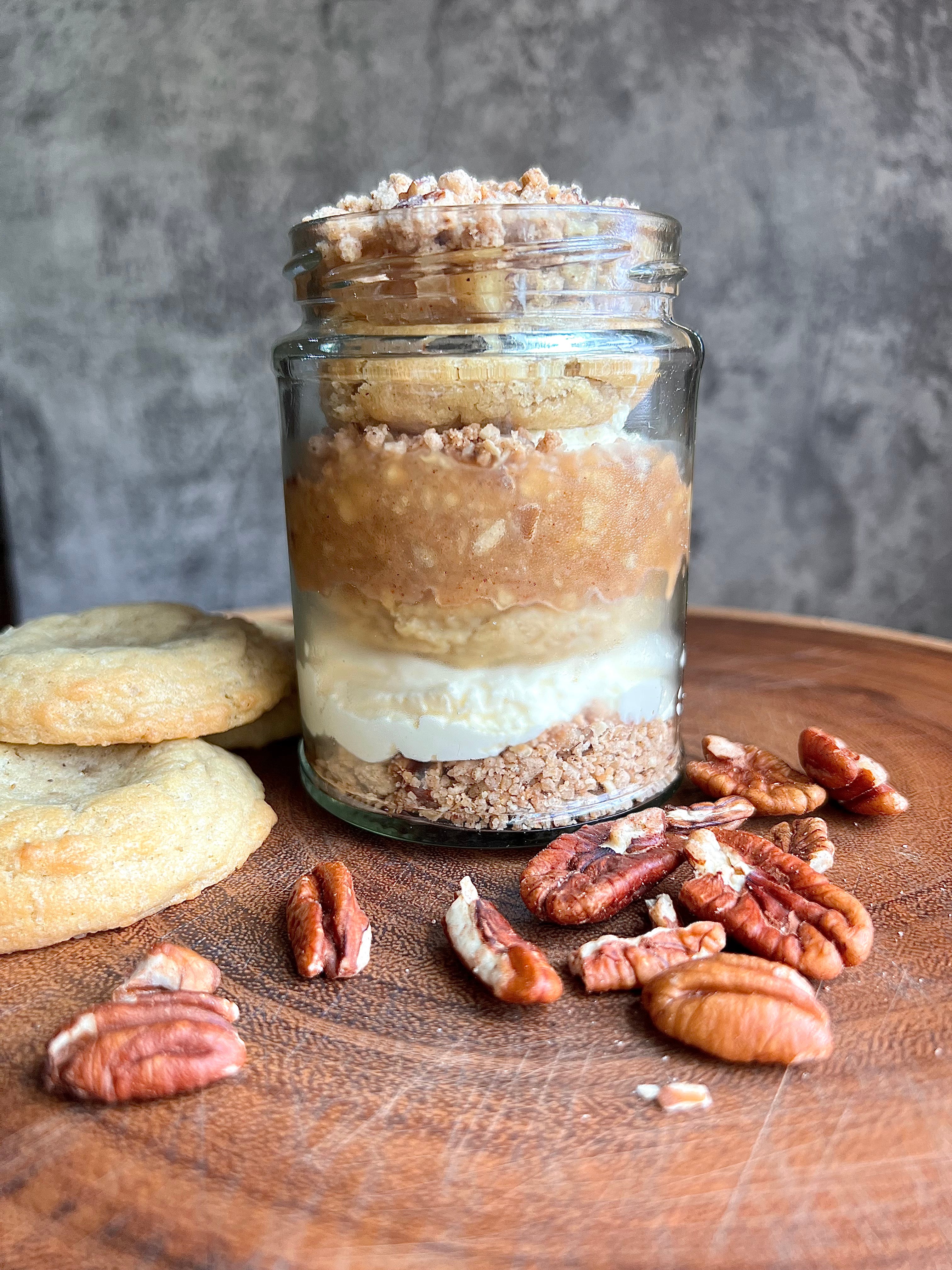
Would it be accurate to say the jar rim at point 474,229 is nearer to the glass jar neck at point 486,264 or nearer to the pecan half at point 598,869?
the glass jar neck at point 486,264

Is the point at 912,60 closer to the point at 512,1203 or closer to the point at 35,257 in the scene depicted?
the point at 35,257

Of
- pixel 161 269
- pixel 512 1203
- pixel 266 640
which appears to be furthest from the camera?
pixel 161 269

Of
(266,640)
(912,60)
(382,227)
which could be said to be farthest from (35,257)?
(912,60)

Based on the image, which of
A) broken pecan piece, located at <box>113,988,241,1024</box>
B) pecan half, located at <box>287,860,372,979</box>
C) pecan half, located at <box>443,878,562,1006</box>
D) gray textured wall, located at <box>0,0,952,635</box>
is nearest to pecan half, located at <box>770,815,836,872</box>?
pecan half, located at <box>443,878,562,1006</box>

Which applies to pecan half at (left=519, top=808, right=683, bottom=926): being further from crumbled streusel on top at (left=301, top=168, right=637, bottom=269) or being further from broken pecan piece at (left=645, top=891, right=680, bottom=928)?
crumbled streusel on top at (left=301, top=168, right=637, bottom=269)

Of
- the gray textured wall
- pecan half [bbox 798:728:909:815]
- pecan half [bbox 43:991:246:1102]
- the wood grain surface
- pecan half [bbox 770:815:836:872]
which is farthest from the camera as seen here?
the gray textured wall

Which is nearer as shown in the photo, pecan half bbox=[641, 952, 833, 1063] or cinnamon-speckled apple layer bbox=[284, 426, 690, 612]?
pecan half bbox=[641, 952, 833, 1063]
